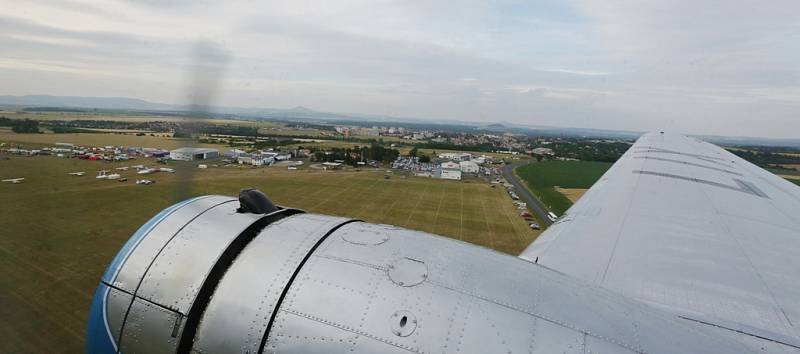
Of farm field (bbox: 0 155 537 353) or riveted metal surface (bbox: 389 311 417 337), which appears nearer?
riveted metal surface (bbox: 389 311 417 337)

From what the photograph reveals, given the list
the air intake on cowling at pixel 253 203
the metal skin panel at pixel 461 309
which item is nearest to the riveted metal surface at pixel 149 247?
the air intake on cowling at pixel 253 203

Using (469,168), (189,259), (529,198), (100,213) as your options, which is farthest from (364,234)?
(469,168)

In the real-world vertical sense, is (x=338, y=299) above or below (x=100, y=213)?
above

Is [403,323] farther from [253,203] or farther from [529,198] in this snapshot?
[529,198]

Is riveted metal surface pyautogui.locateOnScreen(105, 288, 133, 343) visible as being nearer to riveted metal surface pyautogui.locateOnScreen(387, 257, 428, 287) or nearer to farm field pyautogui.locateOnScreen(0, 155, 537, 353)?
farm field pyautogui.locateOnScreen(0, 155, 537, 353)

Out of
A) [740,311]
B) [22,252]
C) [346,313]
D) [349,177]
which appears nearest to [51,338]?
[22,252]

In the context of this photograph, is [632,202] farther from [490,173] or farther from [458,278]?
[490,173]

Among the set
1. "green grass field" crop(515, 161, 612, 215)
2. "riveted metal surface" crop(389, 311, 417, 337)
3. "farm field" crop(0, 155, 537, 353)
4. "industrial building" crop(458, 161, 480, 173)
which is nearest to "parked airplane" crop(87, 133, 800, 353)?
"riveted metal surface" crop(389, 311, 417, 337)
